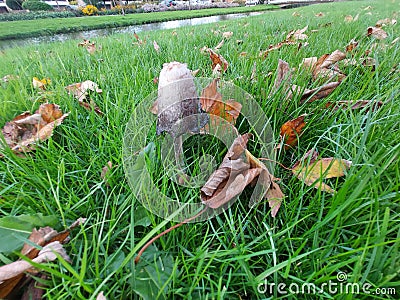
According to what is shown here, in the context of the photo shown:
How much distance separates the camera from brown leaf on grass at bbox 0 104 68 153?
32.5 inches

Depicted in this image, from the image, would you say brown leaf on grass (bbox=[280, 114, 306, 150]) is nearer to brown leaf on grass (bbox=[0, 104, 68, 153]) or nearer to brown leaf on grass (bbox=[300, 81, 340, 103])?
brown leaf on grass (bbox=[300, 81, 340, 103])

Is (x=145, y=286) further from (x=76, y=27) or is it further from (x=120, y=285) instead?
(x=76, y=27)

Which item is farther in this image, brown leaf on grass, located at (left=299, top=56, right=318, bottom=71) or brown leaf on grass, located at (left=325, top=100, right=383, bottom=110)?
brown leaf on grass, located at (left=299, top=56, right=318, bottom=71)

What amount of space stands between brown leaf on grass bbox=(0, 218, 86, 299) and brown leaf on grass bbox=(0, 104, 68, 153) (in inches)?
16.0

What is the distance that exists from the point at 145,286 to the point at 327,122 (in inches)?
30.5

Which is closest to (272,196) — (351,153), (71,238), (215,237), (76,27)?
(215,237)

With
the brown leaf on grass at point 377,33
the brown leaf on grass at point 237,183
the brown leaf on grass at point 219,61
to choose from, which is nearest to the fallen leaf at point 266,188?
the brown leaf on grass at point 237,183

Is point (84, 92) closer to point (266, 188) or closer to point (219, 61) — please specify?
point (219, 61)

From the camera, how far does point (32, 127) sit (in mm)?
913

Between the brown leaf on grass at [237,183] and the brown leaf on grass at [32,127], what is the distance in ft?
2.03

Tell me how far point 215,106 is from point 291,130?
0.27 m

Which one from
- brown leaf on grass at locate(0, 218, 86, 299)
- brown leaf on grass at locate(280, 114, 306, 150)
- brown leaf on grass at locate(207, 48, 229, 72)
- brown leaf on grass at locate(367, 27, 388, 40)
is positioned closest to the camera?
brown leaf on grass at locate(0, 218, 86, 299)

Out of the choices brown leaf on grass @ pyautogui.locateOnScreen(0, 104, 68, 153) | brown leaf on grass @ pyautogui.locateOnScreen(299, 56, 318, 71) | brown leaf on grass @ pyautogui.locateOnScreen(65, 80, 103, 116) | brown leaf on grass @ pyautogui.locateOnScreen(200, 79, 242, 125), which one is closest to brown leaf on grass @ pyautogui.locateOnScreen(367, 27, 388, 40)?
brown leaf on grass @ pyautogui.locateOnScreen(299, 56, 318, 71)

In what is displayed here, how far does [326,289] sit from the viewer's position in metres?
0.44
